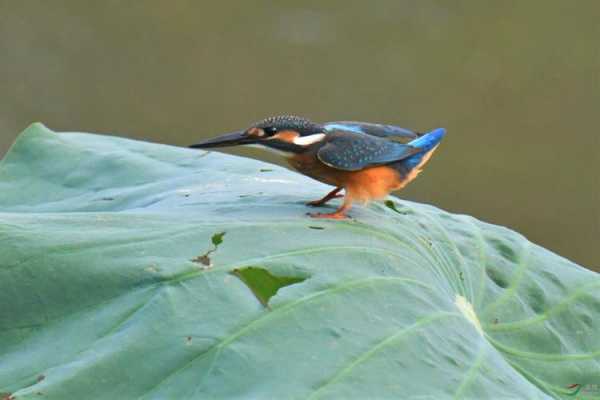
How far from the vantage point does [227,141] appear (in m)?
2.23

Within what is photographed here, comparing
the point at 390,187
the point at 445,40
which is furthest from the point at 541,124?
the point at 390,187

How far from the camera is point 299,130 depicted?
2.35m

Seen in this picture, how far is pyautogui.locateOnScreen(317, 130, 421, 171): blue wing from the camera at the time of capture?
2.34m

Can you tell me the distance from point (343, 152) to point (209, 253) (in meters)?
0.61

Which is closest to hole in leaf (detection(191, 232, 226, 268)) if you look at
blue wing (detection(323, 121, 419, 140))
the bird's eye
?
the bird's eye

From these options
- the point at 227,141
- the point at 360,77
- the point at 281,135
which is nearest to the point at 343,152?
the point at 281,135

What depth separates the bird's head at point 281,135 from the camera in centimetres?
229

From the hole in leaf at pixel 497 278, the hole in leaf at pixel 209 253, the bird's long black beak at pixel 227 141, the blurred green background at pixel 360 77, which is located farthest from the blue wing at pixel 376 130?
the blurred green background at pixel 360 77

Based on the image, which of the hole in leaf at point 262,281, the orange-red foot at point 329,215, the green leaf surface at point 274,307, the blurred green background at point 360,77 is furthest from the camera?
the blurred green background at point 360,77

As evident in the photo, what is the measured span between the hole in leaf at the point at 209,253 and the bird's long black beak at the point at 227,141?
1.08 ft

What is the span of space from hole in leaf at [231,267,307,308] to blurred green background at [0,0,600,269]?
425cm

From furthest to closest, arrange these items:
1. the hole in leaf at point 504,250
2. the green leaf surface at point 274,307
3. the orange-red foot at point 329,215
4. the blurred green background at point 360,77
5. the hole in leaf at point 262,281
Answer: the blurred green background at point 360,77
the hole in leaf at point 504,250
the orange-red foot at point 329,215
the hole in leaf at point 262,281
the green leaf surface at point 274,307

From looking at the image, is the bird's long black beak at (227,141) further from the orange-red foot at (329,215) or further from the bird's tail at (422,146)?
the bird's tail at (422,146)

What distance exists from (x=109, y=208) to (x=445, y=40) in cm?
475
